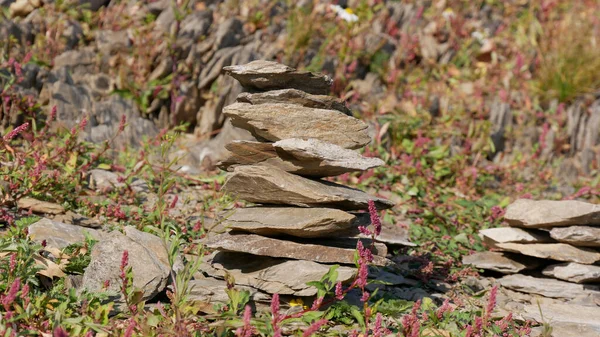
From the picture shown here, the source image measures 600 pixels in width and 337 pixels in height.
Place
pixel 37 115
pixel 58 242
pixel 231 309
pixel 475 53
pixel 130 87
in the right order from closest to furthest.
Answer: pixel 231 309 < pixel 58 242 < pixel 37 115 < pixel 130 87 < pixel 475 53

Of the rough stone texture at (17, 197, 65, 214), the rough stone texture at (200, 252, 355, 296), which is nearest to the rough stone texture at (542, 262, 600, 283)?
the rough stone texture at (200, 252, 355, 296)

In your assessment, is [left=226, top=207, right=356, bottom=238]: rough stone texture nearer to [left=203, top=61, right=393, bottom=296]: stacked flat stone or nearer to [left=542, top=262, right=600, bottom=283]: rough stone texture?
[left=203, top=61, right=393, bottom=296]: stacked flat stone

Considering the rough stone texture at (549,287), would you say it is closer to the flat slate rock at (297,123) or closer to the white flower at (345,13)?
the flat slate rock at (297,123)

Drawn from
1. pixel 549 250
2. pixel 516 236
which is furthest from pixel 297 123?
pixel 549 250

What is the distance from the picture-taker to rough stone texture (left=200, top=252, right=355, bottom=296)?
4.71 m

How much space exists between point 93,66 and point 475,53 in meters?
7.09

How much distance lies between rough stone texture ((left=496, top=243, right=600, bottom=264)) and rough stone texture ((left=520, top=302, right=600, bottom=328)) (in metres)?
0.53

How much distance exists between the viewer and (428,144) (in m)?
9.36

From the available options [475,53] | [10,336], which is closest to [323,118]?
[10,336]

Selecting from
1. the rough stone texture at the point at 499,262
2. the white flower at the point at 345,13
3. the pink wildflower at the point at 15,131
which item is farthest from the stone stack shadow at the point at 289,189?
the white flower at the point at 345,13

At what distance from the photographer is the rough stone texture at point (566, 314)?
5.22 metres

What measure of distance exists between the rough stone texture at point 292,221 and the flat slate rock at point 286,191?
93 millimetres

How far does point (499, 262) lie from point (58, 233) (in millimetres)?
4384

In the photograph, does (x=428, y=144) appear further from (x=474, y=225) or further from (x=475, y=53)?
(x=475, y=53)
